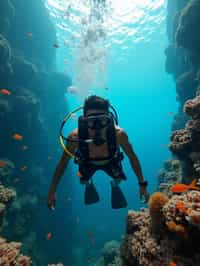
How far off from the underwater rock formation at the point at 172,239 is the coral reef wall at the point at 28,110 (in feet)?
32.5

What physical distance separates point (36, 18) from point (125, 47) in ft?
59.3

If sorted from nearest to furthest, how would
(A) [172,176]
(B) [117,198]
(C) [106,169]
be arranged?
(C) [106,169], (B) [117,198], (A) [172,176]

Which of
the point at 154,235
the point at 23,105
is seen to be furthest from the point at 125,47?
the point at 154,235

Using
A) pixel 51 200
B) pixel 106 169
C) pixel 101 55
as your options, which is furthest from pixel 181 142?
pixel 101 55

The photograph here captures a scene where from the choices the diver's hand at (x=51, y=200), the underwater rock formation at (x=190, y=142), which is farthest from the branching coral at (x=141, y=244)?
the underwater rock formation at (x=190, y=142)

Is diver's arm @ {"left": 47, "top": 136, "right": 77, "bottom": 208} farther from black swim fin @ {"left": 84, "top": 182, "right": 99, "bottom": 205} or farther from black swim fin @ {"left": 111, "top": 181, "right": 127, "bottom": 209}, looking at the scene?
black swim fin @ {"left": 111, "top": 181, "right": 127, "bottom": 209}

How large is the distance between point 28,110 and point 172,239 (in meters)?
18.1

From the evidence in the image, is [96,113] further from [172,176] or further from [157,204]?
[172,176]

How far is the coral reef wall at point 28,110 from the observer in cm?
1673

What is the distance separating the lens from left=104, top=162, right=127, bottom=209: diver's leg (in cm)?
494

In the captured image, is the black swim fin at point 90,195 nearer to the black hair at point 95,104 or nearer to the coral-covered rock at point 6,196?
the black hair at point 95,104

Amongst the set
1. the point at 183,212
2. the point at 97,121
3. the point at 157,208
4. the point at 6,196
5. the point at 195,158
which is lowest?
the point at 183,212

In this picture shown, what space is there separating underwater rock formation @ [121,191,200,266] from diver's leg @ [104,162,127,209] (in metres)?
1.35

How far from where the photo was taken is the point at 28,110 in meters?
19.1
